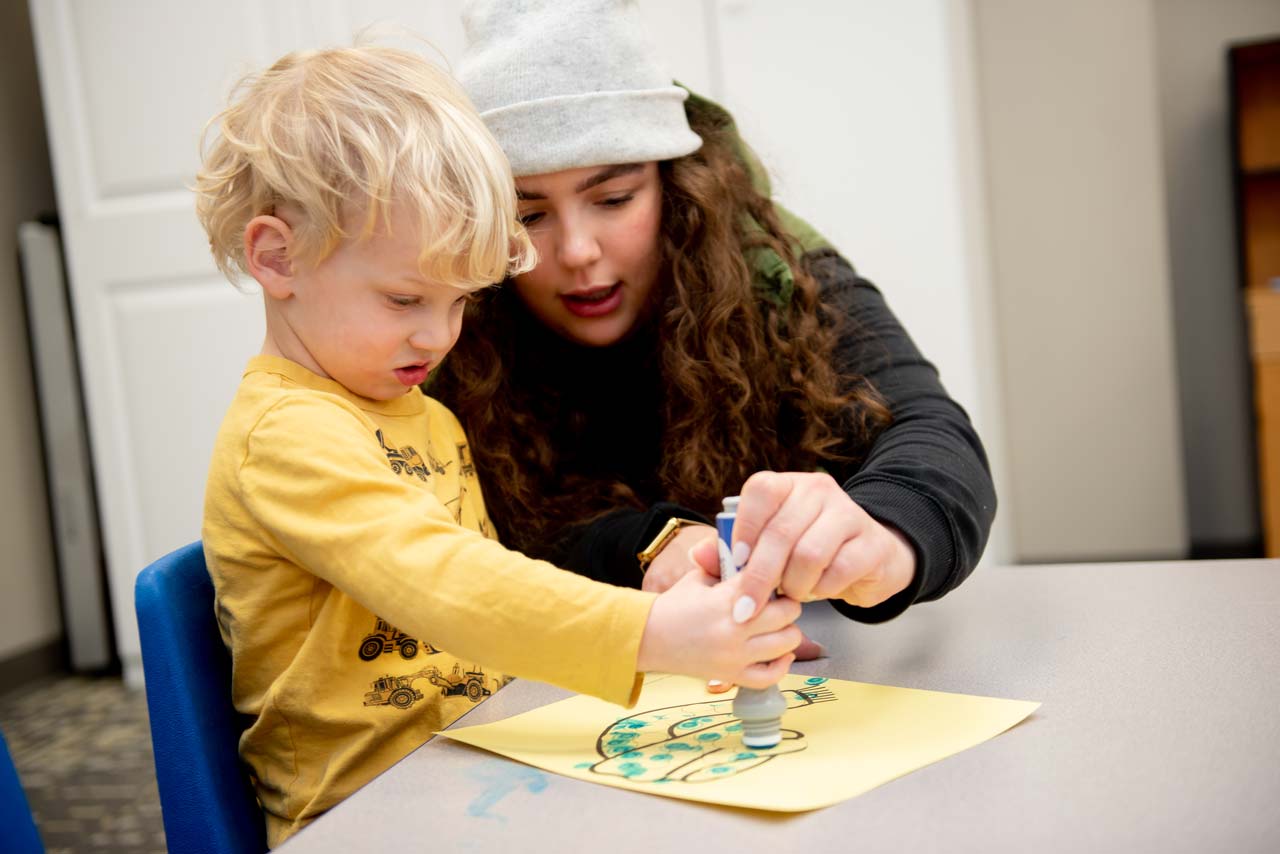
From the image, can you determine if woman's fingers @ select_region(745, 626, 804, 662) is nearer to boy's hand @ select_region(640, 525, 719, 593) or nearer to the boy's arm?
the boy's arm

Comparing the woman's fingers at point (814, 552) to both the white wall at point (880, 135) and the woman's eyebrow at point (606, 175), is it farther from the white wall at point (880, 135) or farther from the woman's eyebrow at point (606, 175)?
the white wall at point (880, 135)

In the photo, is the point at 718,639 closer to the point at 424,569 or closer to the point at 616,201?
the point at 424,569

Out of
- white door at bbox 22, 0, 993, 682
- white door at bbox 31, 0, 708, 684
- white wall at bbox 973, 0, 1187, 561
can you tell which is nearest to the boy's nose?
white door at bbox 22, 0, 993, 682

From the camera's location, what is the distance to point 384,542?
0.64 m

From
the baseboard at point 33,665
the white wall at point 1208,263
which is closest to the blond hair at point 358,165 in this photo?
the baseboard at point 33,665

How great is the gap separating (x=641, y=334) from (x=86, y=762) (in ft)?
5.43

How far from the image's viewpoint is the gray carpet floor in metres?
1.83

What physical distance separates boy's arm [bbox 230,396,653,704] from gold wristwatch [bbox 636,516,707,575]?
159 millimetres

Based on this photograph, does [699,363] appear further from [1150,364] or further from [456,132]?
[1150,364]

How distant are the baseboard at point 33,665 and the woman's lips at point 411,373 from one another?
250 centimetres

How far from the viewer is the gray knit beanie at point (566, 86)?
1.00 m

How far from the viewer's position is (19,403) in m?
2.99

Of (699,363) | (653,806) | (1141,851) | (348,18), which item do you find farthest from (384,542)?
(348,18)

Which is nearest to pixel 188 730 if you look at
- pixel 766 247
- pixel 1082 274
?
pixel 766 247
